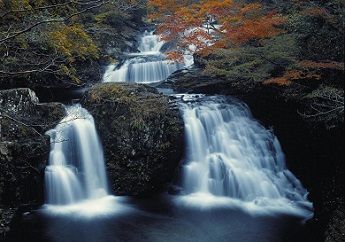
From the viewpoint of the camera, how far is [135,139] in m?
10.6

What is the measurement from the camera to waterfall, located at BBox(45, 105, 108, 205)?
10.1 m

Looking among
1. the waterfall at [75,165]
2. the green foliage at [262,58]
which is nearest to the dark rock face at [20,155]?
the waterfall at [75,165]

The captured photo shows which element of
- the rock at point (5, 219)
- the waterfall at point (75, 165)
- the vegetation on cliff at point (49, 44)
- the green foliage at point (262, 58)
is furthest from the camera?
the green foliage at point (262, 58)

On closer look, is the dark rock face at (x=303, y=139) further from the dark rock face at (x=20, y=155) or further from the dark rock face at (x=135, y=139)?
the dark rock face at (x=20, y=155)

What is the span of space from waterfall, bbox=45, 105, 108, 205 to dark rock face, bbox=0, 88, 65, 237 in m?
0.36

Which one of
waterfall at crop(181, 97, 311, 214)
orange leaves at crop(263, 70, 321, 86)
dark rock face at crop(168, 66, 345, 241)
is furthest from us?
waterfall at crop(181, 97, 311, 214)

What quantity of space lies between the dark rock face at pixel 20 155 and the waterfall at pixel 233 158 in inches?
174

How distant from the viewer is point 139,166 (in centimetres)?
1063

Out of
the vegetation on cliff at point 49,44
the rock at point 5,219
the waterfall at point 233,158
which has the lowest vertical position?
the rock at point 5,219

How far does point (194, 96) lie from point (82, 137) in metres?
4.84

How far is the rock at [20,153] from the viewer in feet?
30.4

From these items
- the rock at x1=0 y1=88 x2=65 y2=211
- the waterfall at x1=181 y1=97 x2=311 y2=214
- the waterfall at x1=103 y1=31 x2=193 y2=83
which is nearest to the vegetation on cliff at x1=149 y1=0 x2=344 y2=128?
the waterfall at x1=181 y1=97 x2=311 y2=214

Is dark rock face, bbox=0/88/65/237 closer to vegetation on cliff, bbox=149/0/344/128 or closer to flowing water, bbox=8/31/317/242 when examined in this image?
flowing water, bbox=8/31/317/242

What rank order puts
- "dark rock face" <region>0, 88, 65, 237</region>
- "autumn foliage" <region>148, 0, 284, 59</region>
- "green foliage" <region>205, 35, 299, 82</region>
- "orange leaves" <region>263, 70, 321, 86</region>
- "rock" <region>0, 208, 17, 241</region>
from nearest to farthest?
"rock" <region>0, 208, 17, 241</region> < "dark rock face" <region>0, 88, 65, 237</region> < "orange leaves" <region>263, 70, 321, 86</region> < "green foliage" <region>205, 35, 299, 82</region> < "autumn foliage" <region>148, 0, 284, 59</region>
